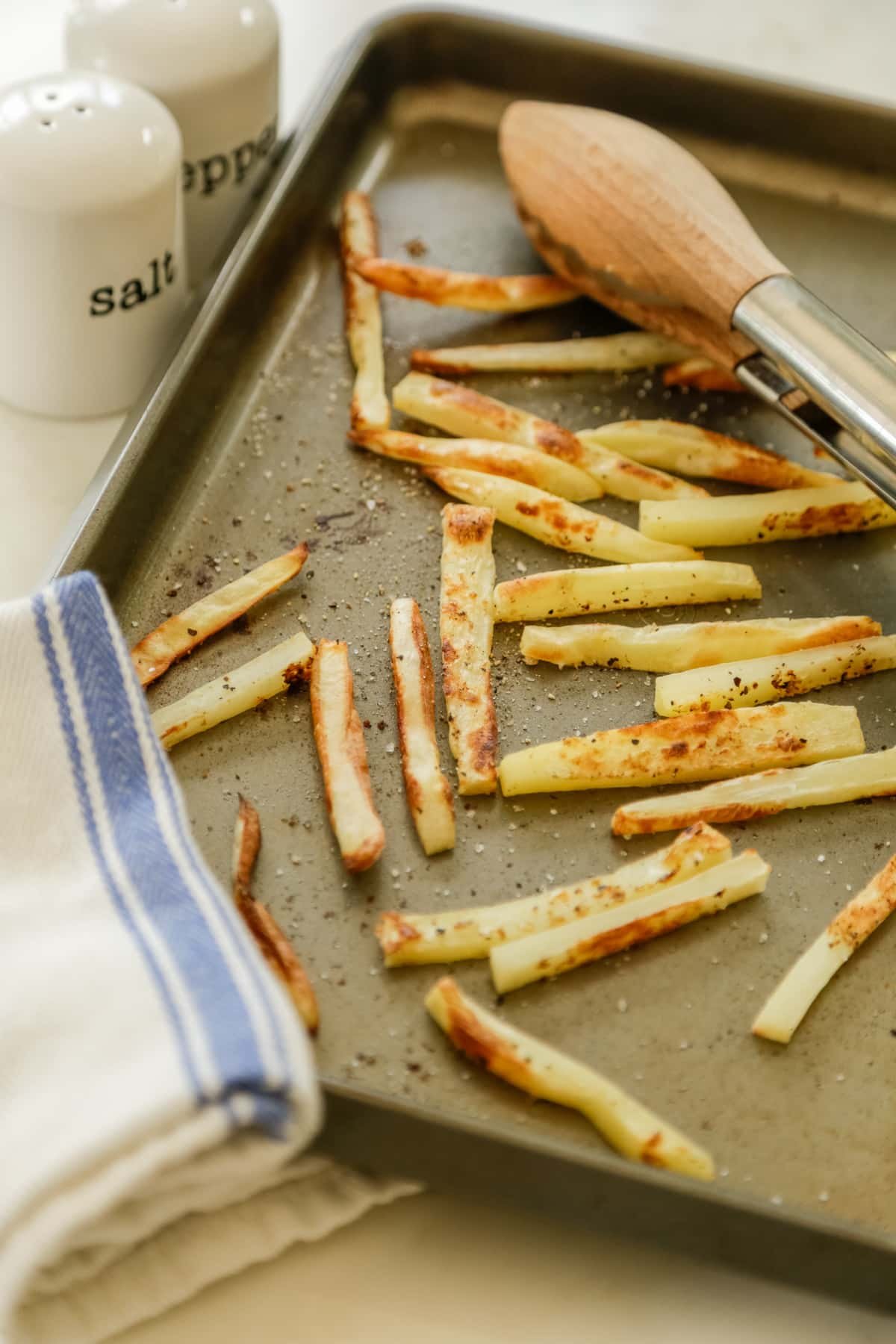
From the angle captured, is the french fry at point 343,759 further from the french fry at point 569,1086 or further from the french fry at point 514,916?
the french fry at point 569,1086

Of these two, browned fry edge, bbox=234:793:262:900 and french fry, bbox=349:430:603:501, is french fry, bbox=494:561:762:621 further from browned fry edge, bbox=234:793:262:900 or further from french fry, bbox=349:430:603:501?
browned fry edge, bbox=234:793:262:900

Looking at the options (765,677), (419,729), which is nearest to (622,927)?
(419,729)

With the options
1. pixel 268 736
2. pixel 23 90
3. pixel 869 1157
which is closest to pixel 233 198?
pixel 23 90

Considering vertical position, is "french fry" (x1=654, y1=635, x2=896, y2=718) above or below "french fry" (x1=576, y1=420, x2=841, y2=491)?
below

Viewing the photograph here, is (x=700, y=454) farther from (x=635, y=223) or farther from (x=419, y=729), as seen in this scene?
(x=419, y=729)

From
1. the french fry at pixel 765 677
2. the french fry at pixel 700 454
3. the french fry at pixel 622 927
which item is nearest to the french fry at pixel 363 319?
the french fry at pixel 700 454

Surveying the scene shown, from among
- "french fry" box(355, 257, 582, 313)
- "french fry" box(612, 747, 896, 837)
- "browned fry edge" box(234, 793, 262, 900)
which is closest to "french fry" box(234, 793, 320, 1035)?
"browned fry edge" box(234, 793, 262, 900)

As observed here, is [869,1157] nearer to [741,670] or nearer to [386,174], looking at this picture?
[741,670]
